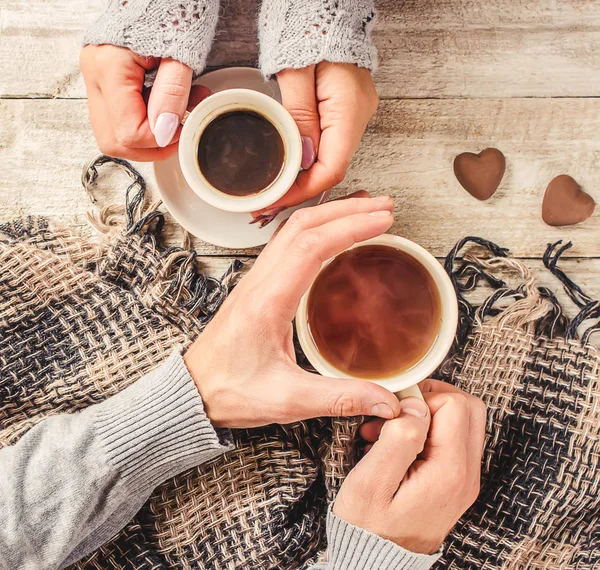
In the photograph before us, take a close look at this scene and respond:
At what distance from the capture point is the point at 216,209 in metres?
0.89

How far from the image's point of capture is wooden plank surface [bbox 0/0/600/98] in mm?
940

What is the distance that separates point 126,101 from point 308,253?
1.00 ft

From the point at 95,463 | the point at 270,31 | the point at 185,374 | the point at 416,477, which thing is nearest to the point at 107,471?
the point at 95,463

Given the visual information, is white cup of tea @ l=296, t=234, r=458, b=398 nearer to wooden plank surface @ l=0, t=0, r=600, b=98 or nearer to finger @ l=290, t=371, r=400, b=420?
finger @ l=290, t=371, r=400, b=420

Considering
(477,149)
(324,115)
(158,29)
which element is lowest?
(477,149)

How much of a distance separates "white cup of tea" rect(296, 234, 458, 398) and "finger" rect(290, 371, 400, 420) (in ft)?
0.17

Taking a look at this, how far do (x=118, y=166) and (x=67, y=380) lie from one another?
335mm

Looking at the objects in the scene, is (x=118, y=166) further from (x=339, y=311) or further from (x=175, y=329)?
(x=339, y=311)

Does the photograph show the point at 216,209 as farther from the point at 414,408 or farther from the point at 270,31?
the point at 414,408

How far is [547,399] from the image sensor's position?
2.97ft

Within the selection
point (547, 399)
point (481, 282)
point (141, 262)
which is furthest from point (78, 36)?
point (547, 399)

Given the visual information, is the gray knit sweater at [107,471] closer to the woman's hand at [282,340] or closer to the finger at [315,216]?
the woman's hand at [282,340]

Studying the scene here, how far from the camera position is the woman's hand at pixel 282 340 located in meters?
0.72

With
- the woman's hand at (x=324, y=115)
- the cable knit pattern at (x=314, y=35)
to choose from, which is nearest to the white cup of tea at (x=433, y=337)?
the woman's hand at (x=324, y=115)
